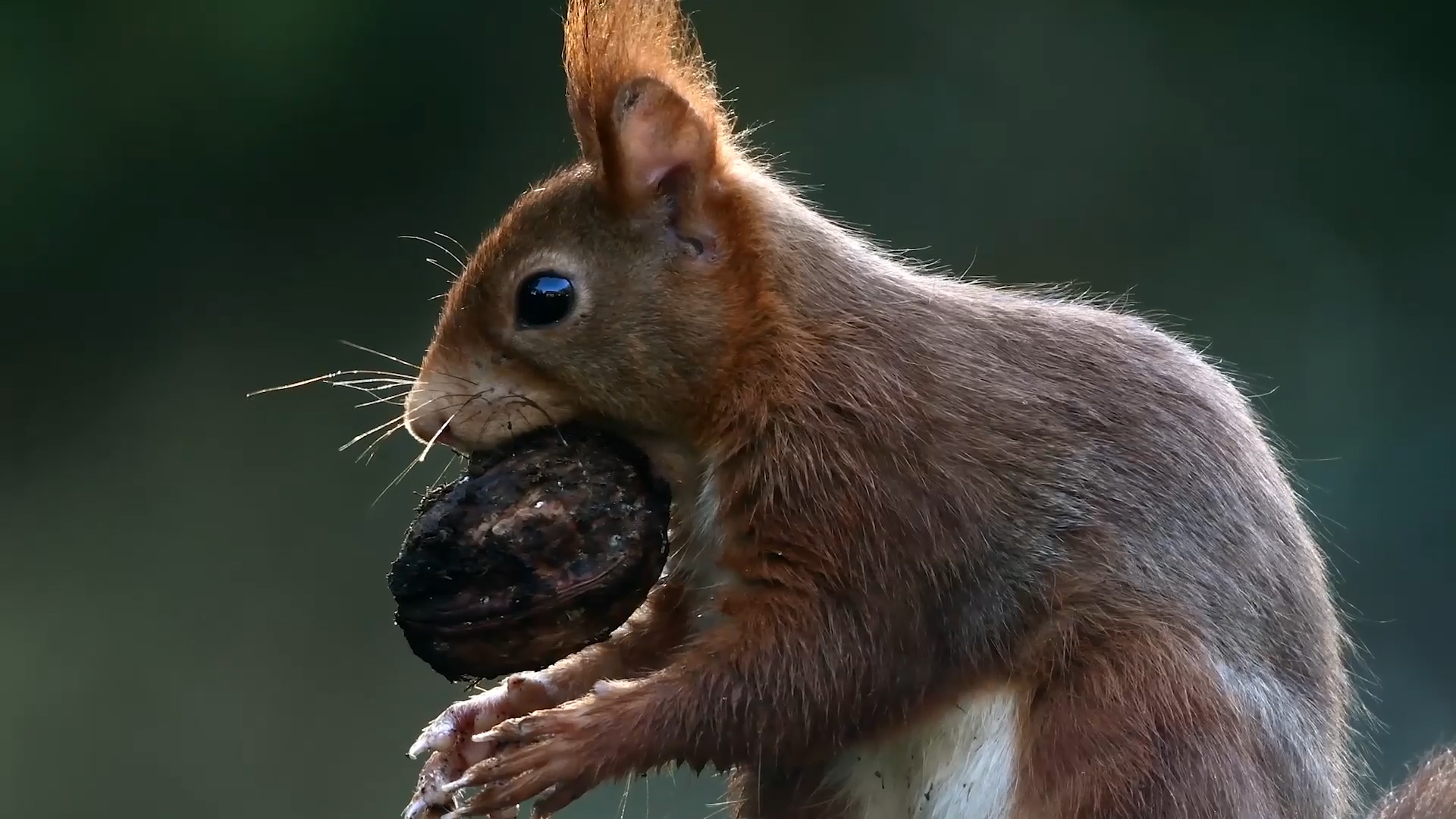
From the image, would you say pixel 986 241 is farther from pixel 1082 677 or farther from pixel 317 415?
pixel 1082 677

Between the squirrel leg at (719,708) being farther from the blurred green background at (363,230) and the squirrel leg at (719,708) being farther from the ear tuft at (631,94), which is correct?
the blurred green background at (363,230)

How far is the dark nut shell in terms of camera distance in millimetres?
1320

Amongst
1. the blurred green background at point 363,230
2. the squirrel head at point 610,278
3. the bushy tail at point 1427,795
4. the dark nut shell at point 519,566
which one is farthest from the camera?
the blurred green background at point 363,230

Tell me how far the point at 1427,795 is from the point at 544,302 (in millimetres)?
1123

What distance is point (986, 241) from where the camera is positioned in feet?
11.3

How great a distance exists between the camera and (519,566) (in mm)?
1322

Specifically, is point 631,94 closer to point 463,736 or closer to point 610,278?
point 610,278

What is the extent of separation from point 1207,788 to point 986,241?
227cm

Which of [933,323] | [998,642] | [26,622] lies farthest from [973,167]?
[26,622]

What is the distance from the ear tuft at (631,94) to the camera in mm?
1456

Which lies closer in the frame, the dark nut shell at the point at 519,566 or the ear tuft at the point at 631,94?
the dark nut shell at the point at 519,566

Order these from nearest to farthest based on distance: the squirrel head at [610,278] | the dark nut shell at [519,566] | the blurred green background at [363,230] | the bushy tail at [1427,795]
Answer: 1. the dark nut shell at [519,566]
2. the squirrel head at [610,278]
3. the bushy tail at [1427,795]
4. the blurred green background at [363,230]

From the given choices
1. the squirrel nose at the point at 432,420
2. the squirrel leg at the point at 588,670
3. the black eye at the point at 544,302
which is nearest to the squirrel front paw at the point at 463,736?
the squirrel leg at the point at 588,670

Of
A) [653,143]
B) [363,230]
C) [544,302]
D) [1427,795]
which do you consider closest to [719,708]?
[544,302]
